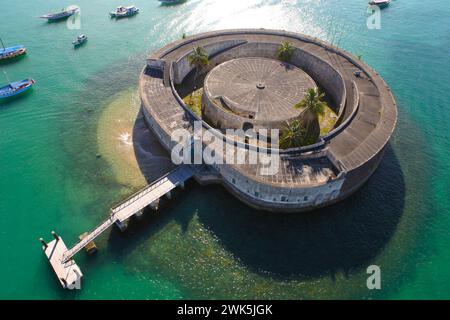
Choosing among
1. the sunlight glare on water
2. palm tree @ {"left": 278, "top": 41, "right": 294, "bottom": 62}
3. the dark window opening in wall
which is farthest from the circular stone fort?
the sunlight glare on water

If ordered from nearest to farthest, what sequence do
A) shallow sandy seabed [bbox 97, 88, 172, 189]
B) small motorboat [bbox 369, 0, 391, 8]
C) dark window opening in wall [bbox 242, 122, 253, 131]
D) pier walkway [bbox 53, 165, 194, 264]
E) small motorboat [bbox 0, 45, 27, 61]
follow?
pier walkway [bbox 53, 165, 194, 264], shallow sandy seabed [bbox 97, 88, 172, 189], dark window opening in wall [bbox 242, 122, 253, 131], small motorboat [bbox 0, 45, 27, 61], small motorboat [bbox 369, 0, 391, 8]

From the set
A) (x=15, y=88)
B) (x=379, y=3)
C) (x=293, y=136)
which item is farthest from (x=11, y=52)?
(x=379, y=3)

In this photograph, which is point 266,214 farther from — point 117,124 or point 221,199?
point 117,124

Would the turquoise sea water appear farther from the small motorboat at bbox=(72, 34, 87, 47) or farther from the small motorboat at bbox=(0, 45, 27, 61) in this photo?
the small motorboat at bbox=(72, 34, 87, 47)

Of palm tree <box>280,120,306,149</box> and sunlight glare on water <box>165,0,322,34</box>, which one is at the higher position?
sunlight glare on water <box>165,0,322,34</box>
